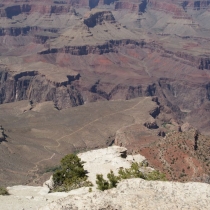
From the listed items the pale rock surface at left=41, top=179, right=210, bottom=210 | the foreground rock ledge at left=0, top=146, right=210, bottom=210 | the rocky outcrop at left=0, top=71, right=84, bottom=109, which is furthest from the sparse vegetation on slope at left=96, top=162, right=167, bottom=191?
the rocky outcrop at left=0, top=71, right=84, bottom=109

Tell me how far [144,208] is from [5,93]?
165885mm

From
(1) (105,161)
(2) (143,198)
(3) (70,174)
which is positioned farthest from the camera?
(1) (105,161)

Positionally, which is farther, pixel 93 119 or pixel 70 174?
pixel 93 119

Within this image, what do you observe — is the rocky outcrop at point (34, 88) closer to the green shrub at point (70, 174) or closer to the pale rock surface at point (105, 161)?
the pale rock surface at point (105, 161)

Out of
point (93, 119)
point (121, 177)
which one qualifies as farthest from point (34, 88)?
point (121, 177)

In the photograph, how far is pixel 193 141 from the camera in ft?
174

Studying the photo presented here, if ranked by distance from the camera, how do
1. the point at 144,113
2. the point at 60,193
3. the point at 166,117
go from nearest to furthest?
the point at 60,193, the point at 144,113, the point at 166,117

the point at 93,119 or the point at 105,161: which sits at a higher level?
the point at 105,161

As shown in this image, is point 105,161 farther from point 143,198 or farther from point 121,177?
point 143,198

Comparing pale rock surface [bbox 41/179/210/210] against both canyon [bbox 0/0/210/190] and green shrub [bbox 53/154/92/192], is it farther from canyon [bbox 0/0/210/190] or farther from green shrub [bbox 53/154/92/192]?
canyon [bbox 0/0/210/190]

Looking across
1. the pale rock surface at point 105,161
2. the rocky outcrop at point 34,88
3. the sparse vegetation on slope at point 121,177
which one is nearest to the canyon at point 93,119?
the rocky outcrop at point 34,88

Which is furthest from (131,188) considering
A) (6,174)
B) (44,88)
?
(44,88)

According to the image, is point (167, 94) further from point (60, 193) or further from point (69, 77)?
point (60, 193)

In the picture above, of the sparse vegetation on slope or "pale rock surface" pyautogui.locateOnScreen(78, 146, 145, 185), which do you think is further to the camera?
"pale rock surface" pyautogui.locateOnScreen(78, 146, 145, 185)
